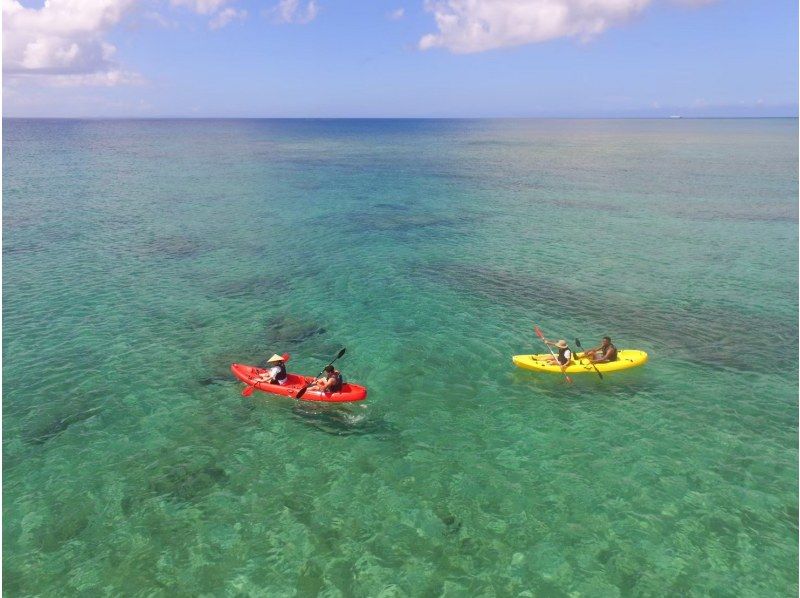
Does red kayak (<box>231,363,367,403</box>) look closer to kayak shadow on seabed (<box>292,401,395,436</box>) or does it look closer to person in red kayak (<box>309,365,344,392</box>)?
person in red kayak (<box>309,365,344,392</box>)

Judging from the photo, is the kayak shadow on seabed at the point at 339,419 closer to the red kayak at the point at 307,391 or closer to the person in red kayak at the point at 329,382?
the red kayak at the point at 307,391

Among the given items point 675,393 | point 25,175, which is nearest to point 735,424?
point 675,393

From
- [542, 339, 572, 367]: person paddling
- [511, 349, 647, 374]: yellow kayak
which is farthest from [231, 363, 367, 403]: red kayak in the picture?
[542, 339, 572, 367]: person paddling

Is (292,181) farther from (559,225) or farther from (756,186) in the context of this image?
(756,186)

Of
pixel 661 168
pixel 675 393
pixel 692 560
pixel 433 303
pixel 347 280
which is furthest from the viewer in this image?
pixel 661 168

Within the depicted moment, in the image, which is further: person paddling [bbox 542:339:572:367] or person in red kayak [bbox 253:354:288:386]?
person paddling [bbox 542:339:572:367]
